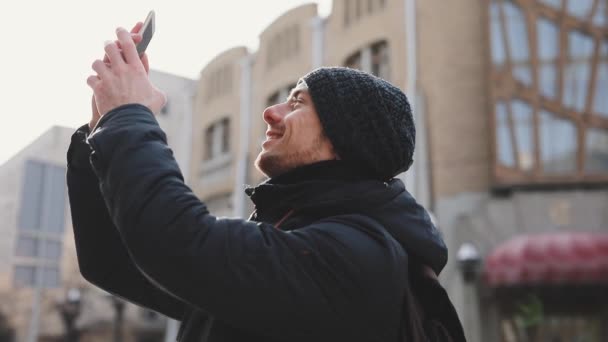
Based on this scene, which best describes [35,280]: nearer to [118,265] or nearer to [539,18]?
[539,18]

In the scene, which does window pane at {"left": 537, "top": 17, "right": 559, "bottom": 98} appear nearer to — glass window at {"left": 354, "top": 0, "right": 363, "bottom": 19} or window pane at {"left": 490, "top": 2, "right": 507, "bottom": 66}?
window pane at {"left": 490, "top": 2, "right": 507, "bottom": 66}

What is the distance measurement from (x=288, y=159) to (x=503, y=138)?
14790 mm

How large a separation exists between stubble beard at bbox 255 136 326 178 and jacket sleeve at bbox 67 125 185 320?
0.33 m

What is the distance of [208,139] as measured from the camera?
25.8 meters

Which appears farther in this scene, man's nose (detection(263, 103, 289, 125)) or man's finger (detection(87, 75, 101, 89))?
man's nose (detection(263, 103, 289, 125))

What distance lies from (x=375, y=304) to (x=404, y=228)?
179 millimetres

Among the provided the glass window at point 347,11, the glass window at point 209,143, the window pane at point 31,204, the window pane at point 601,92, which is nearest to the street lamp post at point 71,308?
the window pane at point 31,204

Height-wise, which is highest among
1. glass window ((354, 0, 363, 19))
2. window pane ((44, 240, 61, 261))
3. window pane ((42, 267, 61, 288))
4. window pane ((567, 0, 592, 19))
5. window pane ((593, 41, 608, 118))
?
glass window ((354, 0, 363, 19))

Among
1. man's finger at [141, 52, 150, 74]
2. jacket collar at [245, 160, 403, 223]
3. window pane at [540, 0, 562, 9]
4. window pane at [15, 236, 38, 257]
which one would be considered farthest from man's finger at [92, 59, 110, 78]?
window pane at [15, 236, 38, 257]

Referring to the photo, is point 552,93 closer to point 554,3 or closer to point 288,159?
point 554,3

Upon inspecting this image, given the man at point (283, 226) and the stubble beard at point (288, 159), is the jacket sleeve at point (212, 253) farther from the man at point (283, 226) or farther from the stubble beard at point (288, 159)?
the stubble beard at point (288, 159)

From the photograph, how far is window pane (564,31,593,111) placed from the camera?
50.2 ft

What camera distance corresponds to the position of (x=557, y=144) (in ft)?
50.1

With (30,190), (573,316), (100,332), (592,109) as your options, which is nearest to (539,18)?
(592,109)
